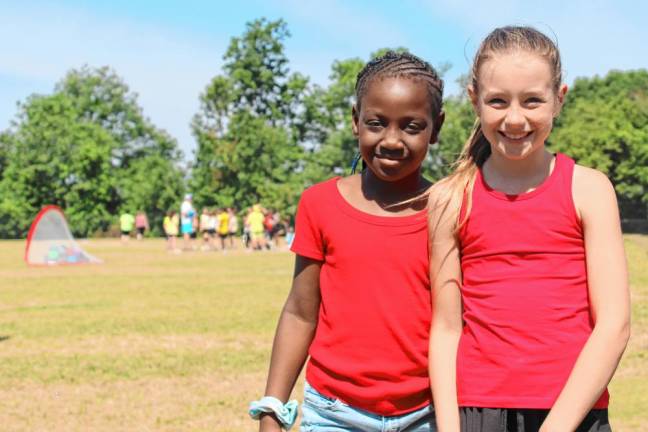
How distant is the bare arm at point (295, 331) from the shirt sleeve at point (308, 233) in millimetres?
40

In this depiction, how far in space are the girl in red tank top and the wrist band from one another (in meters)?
0.64

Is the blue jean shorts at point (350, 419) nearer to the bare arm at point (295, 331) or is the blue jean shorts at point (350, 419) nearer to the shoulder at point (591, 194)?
the bare arm at point (295, 331)

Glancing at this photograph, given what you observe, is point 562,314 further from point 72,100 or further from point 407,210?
point 72,100

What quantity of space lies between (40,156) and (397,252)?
71.0m

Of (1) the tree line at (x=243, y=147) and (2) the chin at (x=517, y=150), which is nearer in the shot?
(2) the chin at (x=517, y=150)

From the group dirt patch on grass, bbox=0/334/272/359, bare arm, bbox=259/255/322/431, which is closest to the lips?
bare arm, bbox=259/255/322/431

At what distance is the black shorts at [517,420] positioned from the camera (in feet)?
8.30

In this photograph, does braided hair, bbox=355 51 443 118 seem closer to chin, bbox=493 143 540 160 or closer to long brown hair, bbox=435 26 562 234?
long brown hair, bbox=435 26 562 234

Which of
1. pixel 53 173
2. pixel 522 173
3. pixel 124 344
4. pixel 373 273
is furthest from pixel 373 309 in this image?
pixel 53 173

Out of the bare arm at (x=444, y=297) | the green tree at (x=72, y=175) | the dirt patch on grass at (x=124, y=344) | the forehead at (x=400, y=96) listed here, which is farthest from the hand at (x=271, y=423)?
the green tree at (x=72, y=175)

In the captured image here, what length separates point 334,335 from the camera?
2998 mm

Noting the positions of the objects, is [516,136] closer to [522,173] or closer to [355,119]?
[522,173]

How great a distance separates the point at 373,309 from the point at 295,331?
0.36 m

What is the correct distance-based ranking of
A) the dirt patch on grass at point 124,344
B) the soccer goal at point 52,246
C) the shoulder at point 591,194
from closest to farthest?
the shoulder at point 591,194 < the dirt patch on grass at point 124,344 < the soccer goal at point 52,246
